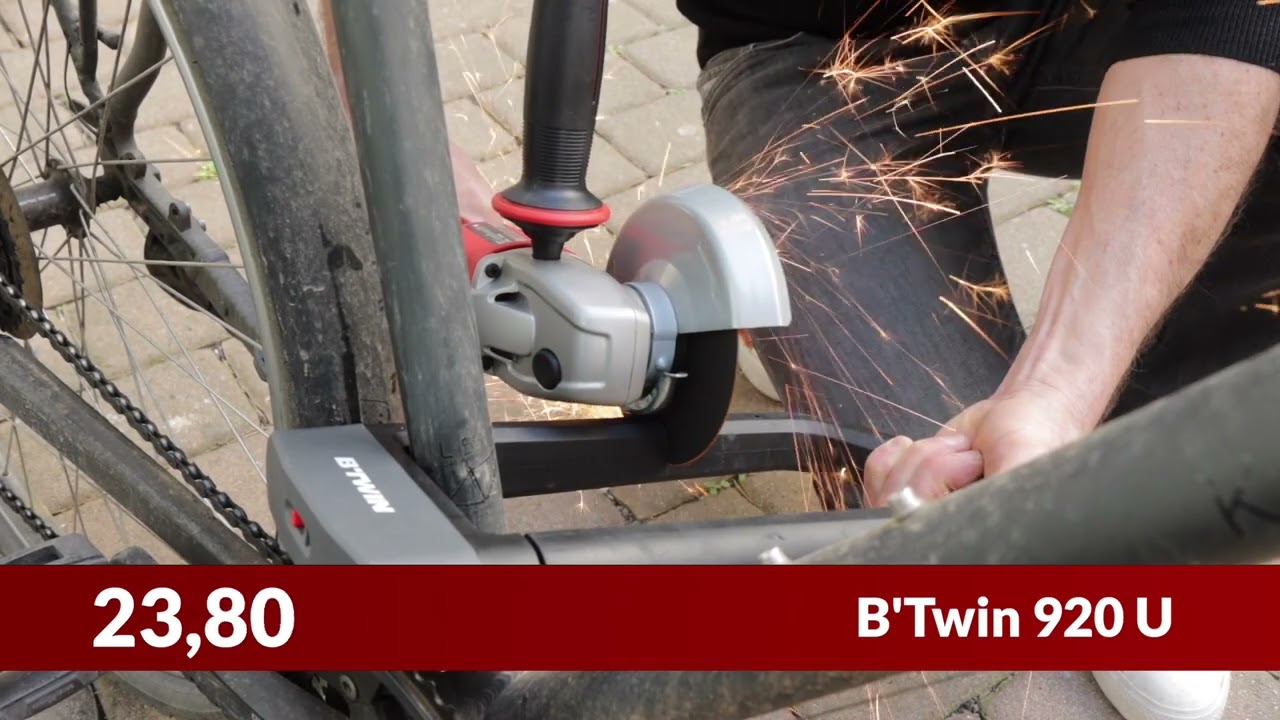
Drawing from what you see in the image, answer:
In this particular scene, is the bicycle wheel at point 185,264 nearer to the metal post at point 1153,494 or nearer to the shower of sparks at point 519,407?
the shower of sparks at point 519,407

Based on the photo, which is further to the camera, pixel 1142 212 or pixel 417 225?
pixel 1142 212

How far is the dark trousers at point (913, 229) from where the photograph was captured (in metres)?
1.85

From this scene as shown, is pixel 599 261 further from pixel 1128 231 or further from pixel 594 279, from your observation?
pixel 1128 231

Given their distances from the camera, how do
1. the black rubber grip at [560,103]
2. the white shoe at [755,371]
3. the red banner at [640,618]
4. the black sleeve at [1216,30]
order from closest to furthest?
the red banner at [640,618]
the black rubber grip at [560,103]
the black sleeve at [1216,30]
the white shoe at [755,371]

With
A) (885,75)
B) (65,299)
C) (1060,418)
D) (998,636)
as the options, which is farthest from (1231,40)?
(65,299)

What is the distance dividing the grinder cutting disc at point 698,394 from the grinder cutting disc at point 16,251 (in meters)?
0.81

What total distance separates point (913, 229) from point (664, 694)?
1.28 meters

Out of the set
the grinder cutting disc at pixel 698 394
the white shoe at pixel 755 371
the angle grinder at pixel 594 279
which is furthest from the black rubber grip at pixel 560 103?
the white shoe at pixel 755 371

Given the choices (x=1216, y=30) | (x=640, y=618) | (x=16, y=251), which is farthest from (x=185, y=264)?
(x=1216, y=30)

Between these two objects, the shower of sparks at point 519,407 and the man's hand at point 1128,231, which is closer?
the man's hand at point 1128,231

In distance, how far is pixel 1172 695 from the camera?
5.76 ft

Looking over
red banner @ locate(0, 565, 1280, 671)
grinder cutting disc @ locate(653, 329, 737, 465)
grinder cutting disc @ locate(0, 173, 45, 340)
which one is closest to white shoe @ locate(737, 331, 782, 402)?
grinder cutting disc @ locate(653, 329, 737, 465)

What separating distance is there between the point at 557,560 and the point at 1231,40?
1028 mm

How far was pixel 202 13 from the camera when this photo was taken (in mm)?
1043
